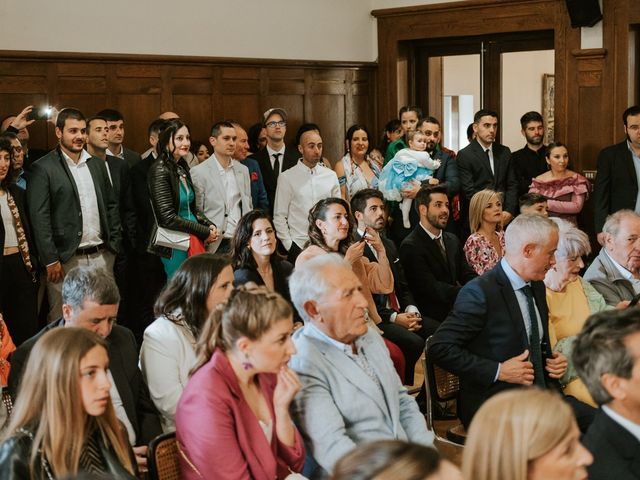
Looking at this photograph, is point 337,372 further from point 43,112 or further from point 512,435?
point 43,112

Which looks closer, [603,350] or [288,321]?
[603,350]

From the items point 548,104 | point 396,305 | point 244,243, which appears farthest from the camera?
point 548,104

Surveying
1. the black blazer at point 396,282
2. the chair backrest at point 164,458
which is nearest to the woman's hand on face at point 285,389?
the chair backrest at point 164,458

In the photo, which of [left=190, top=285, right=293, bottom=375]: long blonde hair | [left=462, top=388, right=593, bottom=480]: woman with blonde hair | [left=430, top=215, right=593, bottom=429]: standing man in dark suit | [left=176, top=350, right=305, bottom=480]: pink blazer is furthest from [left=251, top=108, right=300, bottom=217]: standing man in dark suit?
[left=462, top=388, right=593, bottom=480]: woman with blonde hair

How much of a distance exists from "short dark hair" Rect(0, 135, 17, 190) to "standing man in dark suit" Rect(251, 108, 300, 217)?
2.19 metres

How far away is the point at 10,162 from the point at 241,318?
3075 mm

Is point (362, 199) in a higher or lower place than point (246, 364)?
higher

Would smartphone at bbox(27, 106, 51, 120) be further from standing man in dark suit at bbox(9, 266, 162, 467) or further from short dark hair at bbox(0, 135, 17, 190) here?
standing man in dark suit at bbox(9, 266, 162, 467)

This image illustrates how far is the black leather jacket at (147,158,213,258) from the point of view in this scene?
19.4ft

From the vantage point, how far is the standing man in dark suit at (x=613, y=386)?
96.2 inches

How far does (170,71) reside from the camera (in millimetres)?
7906

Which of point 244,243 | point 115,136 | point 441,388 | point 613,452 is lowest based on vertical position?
point 441,388

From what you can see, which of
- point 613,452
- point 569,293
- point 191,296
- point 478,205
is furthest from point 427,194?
point 613,452

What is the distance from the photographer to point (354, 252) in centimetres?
502
